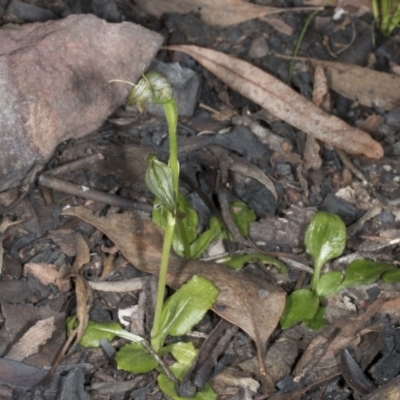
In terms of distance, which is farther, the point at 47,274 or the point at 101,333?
the point at 47,274

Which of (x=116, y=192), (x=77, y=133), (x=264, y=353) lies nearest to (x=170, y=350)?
(x=264, y=353)

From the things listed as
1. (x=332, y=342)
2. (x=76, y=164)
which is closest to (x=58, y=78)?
(x=76, y=164)

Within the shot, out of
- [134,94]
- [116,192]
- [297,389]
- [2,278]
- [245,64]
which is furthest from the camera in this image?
[245,64]

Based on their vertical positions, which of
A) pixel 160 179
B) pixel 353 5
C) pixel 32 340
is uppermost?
pixel 160 179

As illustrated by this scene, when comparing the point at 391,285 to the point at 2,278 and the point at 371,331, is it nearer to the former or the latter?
the point at 371,331

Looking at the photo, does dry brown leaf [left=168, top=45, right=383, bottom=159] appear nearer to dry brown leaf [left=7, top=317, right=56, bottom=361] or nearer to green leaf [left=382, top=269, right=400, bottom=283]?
green leaf [left=382, top=269, right=400, bottom=283]

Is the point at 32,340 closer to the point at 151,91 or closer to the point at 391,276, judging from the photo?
the point at 151,91

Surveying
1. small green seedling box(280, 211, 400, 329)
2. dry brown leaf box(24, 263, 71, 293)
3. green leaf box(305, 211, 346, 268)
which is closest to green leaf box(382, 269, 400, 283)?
small green seedling box(280, 211, 400, 329)
